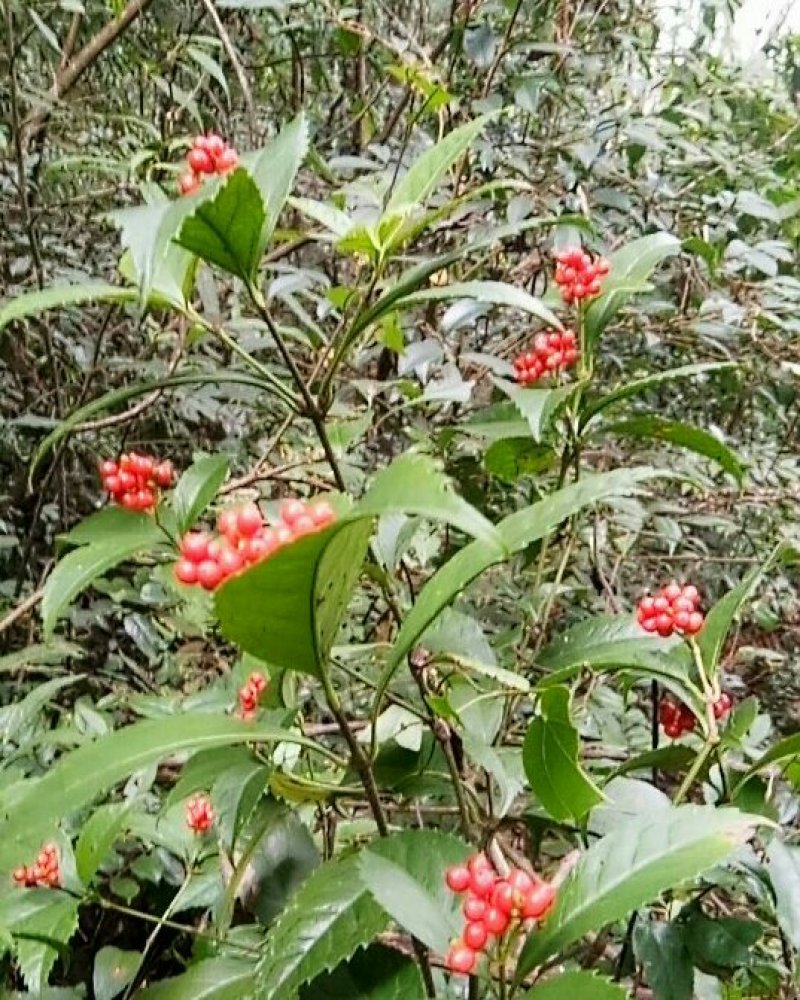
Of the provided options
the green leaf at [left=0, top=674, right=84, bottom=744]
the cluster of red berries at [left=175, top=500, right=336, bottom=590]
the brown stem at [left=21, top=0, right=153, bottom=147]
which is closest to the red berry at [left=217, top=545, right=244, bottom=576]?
the cluster of red berries at [left=175, top=500, right=336, bottom=590]

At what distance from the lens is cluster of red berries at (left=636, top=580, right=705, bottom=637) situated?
0.67 meters

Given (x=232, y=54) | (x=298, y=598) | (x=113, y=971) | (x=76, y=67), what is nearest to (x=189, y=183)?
(x=298, y=598)

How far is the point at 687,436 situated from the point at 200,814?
1.73 ft

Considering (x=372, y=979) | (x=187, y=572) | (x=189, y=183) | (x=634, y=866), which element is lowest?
(x=372, y=979)

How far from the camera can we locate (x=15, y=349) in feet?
6.66

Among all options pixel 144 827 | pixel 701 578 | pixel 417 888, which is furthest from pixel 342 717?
pixel 701 578

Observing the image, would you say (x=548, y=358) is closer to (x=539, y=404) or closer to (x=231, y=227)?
(x=539, y=404)

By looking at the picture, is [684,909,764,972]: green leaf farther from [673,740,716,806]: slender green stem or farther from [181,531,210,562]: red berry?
[181,531,210,562]: red berry

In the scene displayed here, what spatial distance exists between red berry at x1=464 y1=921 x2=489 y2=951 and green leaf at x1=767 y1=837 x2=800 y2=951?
218 mm

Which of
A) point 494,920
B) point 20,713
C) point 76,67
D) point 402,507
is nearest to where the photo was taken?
point 402,507

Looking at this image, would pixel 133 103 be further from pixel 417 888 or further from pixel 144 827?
pixel 417 888

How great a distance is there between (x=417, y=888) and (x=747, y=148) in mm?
2070

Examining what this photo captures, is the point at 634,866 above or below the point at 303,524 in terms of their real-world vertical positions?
below

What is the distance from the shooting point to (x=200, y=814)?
96cm
